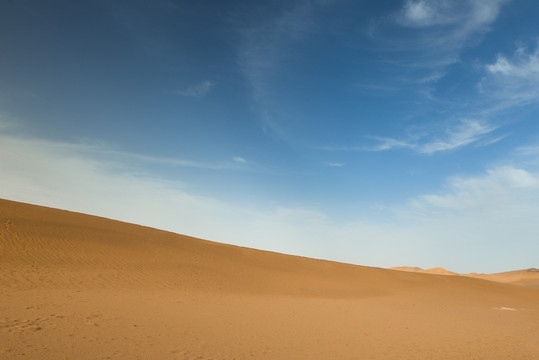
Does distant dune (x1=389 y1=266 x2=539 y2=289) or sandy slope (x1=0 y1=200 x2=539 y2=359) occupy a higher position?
distant dune (x1=389 y1=266 x2=539 y2=289)

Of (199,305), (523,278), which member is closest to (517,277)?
(523,278)

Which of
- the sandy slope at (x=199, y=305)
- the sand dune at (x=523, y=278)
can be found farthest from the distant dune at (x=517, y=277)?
the sandy slope at (x=199, y=305)

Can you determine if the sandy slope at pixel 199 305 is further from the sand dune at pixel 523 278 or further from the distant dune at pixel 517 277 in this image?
the distant dune at pixel 517 277

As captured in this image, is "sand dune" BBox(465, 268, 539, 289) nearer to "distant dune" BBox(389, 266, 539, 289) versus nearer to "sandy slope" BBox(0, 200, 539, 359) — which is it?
"distant dune" BBox(389, 266, 539, 289)

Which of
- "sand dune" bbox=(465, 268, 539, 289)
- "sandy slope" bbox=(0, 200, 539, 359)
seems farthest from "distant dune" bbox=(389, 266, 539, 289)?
"sandy slope" bbox=(0, 200, 539, 359)

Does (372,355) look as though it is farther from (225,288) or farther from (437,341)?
(225,288)

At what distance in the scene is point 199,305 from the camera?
13.8 meters

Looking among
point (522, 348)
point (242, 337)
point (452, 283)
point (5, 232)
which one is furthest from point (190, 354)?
point (452, 283)

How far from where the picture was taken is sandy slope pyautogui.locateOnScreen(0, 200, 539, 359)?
820 cm

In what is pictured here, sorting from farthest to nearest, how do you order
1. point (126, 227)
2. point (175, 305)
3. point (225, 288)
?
point (126, 227) → point (225, 288) → point (175, 305)

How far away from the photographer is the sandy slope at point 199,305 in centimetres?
820

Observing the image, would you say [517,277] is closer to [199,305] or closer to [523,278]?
[523,278]

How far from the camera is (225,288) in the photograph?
19312 millimetres

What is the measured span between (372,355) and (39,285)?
1335 cm
